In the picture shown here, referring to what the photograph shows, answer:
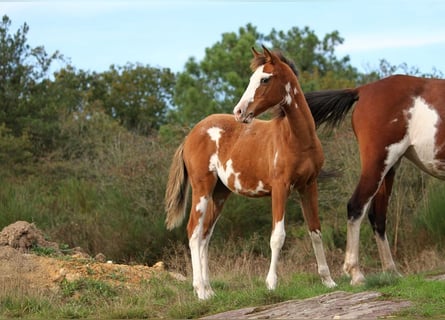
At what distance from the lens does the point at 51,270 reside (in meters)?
11.3

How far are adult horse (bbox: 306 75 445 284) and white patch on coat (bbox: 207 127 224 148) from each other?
1730 millimetres

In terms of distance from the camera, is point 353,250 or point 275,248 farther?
point 353,250

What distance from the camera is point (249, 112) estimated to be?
911cm

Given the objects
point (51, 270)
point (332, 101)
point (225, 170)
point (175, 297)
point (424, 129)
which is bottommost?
point (175, 297)

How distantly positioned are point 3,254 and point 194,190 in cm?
312

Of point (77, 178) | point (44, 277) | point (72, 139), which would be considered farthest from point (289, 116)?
point (72, 139)

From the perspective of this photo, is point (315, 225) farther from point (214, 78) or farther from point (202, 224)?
point (214, 78)

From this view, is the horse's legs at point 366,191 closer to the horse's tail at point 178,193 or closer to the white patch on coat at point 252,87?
the white patch on coat at point 252,87

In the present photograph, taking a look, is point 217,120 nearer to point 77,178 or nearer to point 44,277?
point 44,277

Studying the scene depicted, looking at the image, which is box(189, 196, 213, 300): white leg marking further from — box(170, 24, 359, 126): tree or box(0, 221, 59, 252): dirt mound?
box(170, 24, 359, 126): tree

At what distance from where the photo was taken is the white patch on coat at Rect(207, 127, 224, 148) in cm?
1038

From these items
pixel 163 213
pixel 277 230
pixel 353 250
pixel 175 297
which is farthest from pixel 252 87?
pixel 163 213

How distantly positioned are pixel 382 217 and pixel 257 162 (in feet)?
6.25

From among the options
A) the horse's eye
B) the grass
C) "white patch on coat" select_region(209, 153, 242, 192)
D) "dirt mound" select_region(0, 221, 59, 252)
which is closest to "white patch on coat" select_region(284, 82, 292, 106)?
the horse's eye
